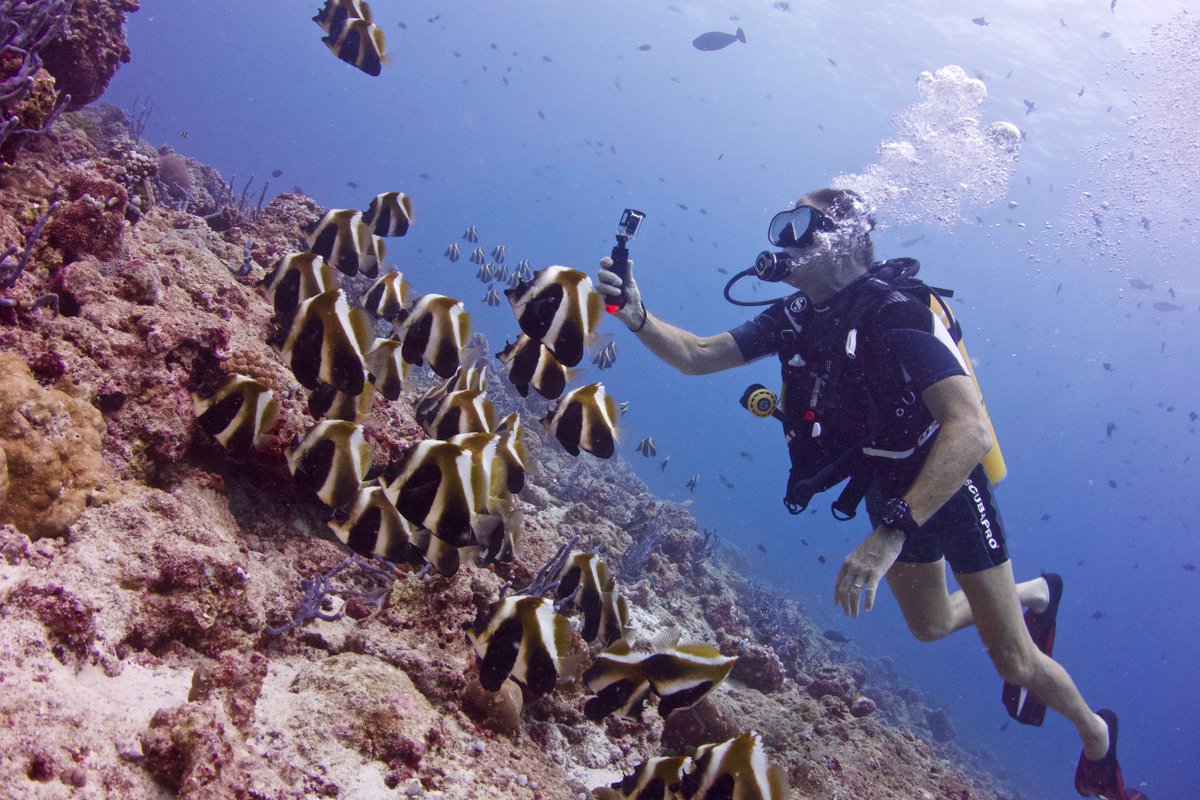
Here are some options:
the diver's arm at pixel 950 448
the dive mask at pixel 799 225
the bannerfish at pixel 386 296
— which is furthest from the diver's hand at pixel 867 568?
the bannerfish at pixel 386 296

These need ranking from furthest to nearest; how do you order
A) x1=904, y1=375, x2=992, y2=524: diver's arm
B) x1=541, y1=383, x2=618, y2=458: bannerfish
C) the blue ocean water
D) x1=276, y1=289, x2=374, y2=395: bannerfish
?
the blue ocean water, x1=904, y1=375, x2=992, y2=524: diver's arm, x1=541, y1=383, x2=618, y2=458: bannerfish, x1=276, y1=289, x2=374, y2=395: bannerfish

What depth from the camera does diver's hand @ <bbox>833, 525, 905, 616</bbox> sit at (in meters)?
3.49

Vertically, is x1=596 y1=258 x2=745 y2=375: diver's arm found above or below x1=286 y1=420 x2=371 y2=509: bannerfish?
above

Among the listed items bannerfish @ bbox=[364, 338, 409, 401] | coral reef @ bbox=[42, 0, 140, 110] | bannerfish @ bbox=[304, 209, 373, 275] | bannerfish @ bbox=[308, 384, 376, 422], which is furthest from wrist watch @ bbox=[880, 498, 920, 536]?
coral reef @ bbox=[42, 0, 140, 110]

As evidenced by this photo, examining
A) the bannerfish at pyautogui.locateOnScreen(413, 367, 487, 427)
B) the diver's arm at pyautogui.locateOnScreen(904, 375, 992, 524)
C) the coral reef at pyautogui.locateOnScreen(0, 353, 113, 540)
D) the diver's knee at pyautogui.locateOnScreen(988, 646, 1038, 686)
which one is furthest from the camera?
the diver's knee at pyautogui.locateOnScreen(988, 646, 1038, 686)

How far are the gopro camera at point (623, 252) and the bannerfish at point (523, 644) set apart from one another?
241 centimetres

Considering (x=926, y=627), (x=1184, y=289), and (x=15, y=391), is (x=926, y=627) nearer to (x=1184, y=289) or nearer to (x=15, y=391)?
(x=15, y=391)

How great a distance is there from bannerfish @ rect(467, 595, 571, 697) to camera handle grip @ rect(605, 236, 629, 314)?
2.58 meters

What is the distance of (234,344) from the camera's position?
3.77 metres

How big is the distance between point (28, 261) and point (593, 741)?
13.5 ft

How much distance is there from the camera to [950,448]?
12.6ft

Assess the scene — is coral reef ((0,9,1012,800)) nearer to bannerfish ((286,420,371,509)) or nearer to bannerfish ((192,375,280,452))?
bannerfish ((192,375,280,452))

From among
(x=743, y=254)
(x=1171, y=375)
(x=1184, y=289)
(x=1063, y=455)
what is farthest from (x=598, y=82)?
(x=1063, y=455)

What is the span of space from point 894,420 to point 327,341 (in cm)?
397
